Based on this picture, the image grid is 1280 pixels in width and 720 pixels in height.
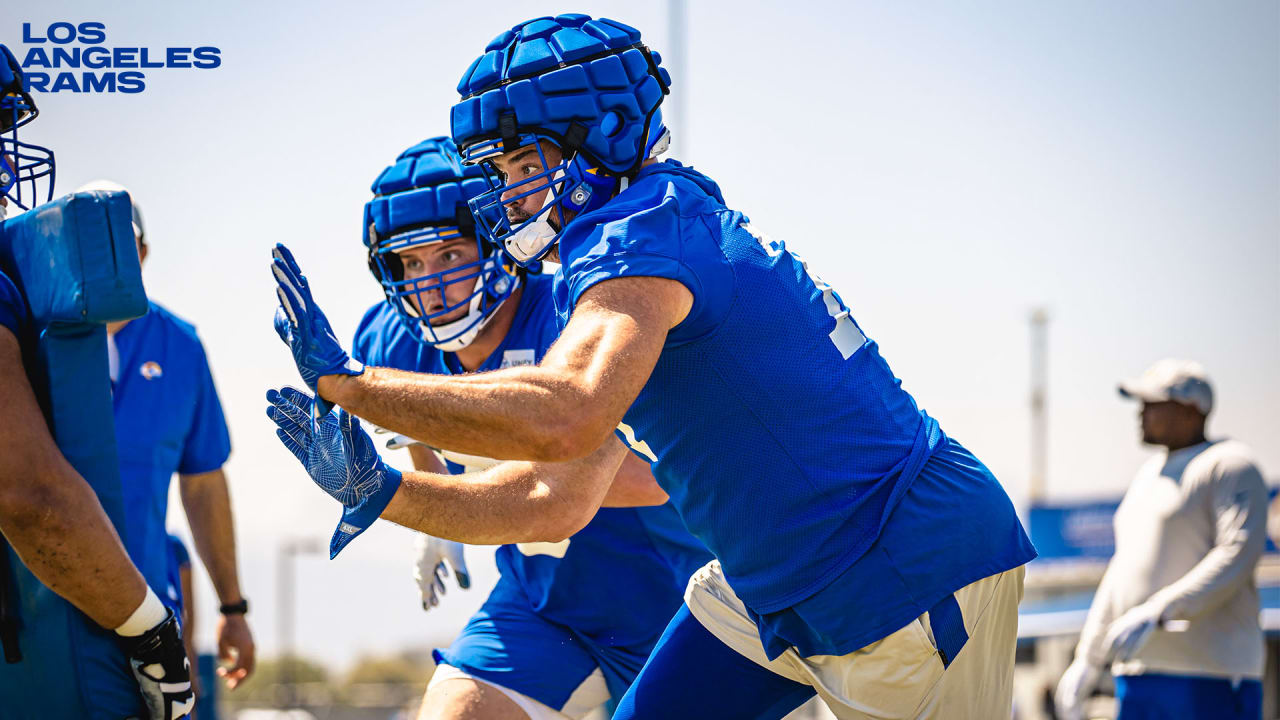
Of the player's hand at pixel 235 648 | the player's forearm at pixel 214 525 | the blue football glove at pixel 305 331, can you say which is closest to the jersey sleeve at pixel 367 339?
the player's forearm at pixel 214 525

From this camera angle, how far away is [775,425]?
Result: 2.32 m

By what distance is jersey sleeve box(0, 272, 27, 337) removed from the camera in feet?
8.61

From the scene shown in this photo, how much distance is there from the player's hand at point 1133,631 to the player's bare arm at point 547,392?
400 cm

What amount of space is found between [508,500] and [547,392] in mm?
671

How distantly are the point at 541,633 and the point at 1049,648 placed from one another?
13.8m

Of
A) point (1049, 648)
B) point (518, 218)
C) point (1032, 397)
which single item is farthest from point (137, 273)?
point (1032, 397)

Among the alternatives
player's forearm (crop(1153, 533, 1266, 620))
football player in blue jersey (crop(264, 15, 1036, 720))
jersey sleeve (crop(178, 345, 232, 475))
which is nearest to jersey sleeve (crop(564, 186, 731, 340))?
football player in blue jersey (crop(264, 15, 1036, 720))

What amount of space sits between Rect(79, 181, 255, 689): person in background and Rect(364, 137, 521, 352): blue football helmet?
0.87 metres

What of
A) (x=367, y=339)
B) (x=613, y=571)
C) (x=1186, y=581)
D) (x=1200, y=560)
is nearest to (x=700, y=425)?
(x=613, y=571)

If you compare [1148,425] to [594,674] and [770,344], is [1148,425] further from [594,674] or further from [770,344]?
[770,344]

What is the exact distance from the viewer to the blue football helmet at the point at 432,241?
11.6 feet

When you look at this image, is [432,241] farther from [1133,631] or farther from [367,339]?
[1133,631]

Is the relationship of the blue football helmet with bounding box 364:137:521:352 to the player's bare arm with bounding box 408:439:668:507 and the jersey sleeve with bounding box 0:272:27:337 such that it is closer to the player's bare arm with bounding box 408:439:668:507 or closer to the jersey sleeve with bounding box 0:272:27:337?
the player's bare arm with bounding box 408:439:668:507

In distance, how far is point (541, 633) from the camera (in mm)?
3398
